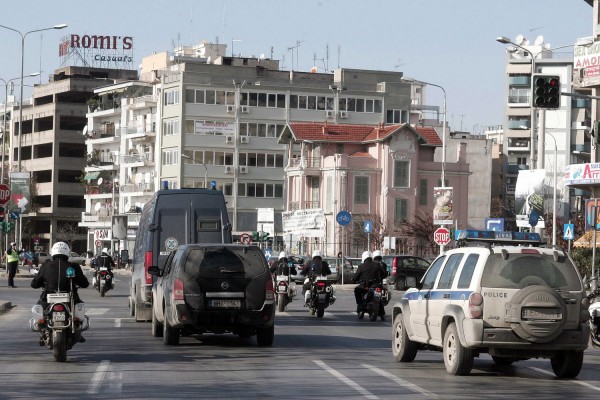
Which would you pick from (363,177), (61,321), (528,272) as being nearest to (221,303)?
(61,321)

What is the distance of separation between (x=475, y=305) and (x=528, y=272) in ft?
2.84

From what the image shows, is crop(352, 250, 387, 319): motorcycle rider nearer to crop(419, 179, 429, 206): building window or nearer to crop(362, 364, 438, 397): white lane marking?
crop(362, 364, 438, 397): white lane marking

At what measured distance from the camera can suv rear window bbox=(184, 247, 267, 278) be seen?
884 inches

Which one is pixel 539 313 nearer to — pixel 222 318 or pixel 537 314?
pixel 537 314

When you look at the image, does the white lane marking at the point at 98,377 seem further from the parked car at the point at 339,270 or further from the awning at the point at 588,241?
the parked car at the point at 339,270

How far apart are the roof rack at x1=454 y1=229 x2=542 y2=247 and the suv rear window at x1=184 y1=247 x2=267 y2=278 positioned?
360 centimetres

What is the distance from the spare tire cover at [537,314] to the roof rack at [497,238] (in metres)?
1.91

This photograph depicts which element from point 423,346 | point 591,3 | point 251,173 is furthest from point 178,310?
point 251,173

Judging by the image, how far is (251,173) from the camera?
11850cm

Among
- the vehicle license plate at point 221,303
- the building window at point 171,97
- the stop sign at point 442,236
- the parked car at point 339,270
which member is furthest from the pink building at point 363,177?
the vehicle license plate at point 221,303

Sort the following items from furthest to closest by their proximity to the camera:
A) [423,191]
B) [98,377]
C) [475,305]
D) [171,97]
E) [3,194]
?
[171,97] < [423,191] < [3,194] < [475,305] < [98,377]

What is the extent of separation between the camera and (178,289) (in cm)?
2242

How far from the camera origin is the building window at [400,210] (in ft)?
324

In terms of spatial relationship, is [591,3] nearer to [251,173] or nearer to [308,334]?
[251,173]
